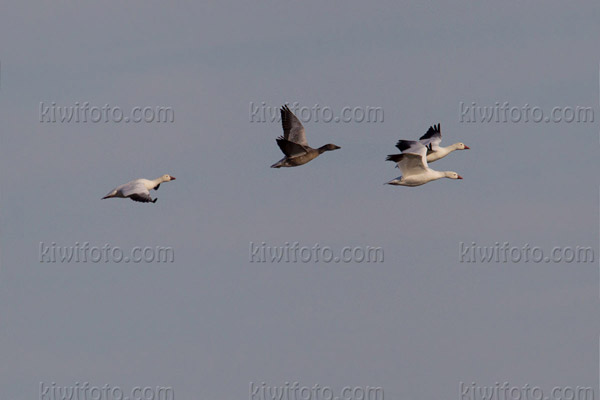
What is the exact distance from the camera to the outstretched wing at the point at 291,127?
4622 centimetres

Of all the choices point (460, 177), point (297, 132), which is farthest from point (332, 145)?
point (460, 177)

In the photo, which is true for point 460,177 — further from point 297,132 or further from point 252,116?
point 252,116

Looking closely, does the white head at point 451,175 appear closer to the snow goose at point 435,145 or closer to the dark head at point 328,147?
the snow goose at point 435,145

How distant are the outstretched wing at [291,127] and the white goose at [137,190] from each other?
4.57 metres

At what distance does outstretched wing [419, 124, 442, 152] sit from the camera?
168 ft

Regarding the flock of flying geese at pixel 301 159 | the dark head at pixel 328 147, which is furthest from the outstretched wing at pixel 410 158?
the dark head at pixel 328 147

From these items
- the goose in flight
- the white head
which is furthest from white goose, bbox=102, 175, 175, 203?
the white head

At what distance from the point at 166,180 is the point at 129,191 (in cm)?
537

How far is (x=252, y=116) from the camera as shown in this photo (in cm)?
4131

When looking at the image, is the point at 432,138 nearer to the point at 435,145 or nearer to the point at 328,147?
the point at 435,145

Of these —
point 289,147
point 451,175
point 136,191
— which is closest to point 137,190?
point 136,191

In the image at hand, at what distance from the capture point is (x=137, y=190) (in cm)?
4503

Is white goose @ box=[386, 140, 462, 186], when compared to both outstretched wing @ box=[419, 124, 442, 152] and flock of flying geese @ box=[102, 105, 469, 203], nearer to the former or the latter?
flock of flying geese @ box=[102, 105, 469, 203]

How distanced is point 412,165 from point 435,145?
255 inches
